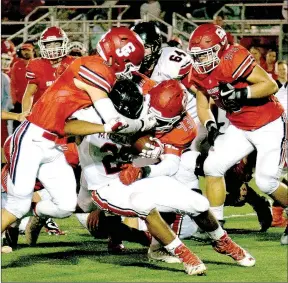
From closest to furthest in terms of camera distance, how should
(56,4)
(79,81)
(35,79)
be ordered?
(79,81), (35,79), (56,4)

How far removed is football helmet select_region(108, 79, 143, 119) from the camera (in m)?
5.66

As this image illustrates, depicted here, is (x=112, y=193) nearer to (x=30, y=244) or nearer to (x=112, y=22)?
(x=30, y=244)

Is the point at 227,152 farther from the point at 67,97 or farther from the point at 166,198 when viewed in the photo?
the point at 67,97

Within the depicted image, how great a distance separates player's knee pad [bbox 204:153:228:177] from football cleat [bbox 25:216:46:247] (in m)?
1.28

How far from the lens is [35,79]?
827 cm

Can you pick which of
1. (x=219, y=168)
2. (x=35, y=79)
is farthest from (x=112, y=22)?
(x=219, y=168)

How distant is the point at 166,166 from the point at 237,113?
1.20 m

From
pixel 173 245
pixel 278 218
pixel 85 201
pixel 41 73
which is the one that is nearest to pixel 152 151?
pixel 173 245

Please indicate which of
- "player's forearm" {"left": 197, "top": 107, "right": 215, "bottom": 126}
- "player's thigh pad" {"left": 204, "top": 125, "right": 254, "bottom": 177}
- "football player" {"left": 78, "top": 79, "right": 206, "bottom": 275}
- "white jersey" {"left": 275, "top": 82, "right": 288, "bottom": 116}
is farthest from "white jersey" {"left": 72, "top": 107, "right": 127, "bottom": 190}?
"white jersey" {"left": 275, "top": 82, "right": 288, "bottom": 116}

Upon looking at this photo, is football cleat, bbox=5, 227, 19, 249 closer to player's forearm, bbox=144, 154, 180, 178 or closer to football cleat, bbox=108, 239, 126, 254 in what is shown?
football cleat, bbox=108, 239, 126, 254

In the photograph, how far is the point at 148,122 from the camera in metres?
5.68

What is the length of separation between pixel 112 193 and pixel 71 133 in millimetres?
439

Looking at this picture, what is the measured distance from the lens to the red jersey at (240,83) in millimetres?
6605

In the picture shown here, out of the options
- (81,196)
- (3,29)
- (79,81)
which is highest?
(79,81)
